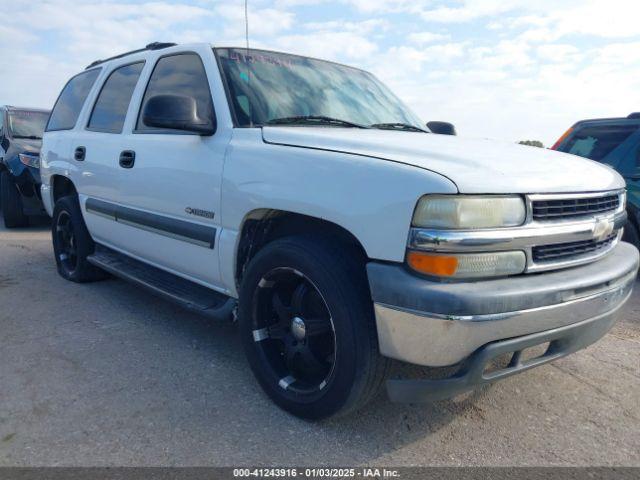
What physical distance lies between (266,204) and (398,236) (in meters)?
0.77

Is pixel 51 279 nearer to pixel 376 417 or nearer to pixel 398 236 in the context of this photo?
pixel 376 417

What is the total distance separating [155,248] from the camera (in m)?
3.56

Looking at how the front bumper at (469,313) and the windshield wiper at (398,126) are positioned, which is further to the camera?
the windshield wiper at (398,126)

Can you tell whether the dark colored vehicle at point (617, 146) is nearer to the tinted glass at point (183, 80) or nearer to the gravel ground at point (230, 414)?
the gravel ground at point (230, 414)

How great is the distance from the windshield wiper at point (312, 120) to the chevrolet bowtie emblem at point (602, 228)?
1.40 m

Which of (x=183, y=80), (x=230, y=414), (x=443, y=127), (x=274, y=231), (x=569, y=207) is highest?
(x=183, y=80)

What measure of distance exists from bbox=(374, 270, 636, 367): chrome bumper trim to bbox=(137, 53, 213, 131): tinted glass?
5.45 ft

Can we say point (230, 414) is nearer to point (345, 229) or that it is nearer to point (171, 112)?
point (345, 229)

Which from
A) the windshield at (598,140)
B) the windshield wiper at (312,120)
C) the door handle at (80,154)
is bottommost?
the door handle at (80,154)

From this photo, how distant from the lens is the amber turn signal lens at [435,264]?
201 cm

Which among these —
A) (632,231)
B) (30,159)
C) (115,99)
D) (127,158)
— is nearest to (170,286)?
(127,158)

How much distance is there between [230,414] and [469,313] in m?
1.31

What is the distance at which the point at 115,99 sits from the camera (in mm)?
4242

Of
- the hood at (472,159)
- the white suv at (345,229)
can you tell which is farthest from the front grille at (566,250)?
the hood at (472,159)
